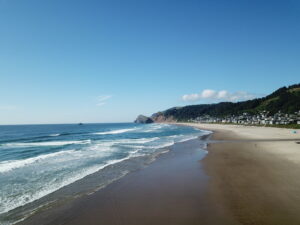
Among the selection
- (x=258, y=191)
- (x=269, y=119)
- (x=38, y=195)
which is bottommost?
(x=258, y=191)

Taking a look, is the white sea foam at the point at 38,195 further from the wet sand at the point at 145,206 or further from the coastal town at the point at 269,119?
the coastal town at the point at 269,119

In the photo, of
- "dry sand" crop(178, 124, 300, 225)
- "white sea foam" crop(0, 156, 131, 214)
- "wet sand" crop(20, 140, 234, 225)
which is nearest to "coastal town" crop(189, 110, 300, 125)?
"dry sand" crop(178, 124, 300, 225)

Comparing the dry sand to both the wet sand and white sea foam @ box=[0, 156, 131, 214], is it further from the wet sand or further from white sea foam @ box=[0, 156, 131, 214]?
white sea foam @ box=[0, 156, 131, 214]

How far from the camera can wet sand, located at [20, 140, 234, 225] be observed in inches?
249

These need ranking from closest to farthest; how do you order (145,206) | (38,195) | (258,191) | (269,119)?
1. (145,206)
2. (258,191)
3. (38,195)
4. (269,119)

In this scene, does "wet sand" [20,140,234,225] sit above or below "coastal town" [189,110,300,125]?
below

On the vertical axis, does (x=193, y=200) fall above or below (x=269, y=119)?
below

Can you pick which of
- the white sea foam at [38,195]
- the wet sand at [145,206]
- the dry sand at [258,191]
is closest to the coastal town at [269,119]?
the dry sand at [258,191]

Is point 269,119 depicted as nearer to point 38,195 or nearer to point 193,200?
point 193,200

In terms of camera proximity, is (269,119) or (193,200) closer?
(193,200)

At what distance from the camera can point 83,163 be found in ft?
51.3

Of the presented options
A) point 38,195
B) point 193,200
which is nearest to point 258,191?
point 193,200

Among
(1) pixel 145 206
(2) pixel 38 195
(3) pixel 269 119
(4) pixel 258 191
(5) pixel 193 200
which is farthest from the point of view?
→ (3) pixel 269 119

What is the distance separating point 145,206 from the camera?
291 inches
